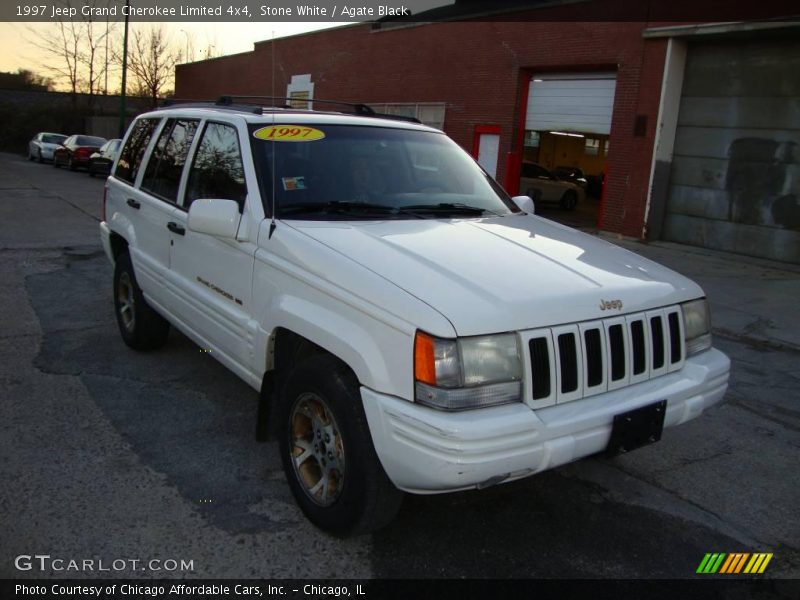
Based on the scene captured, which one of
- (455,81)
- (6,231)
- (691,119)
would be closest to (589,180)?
(455,81)

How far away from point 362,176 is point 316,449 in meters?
1.59

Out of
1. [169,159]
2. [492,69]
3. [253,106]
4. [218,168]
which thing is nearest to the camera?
[218,168]

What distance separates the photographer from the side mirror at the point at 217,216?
11.5 ft

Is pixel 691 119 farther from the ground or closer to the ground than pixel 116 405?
farther from the ground

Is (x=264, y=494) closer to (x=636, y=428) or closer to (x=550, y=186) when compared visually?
(x=636, y=428)

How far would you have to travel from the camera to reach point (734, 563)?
314 centimetres

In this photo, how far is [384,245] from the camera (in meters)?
3.15

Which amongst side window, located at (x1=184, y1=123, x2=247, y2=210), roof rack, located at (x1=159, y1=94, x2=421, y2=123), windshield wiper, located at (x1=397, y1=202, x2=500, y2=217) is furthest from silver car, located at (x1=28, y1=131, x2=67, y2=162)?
windshield wiper, located at (x1=397, y1=202, x2=500, y2=217)

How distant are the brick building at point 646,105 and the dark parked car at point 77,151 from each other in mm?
13678

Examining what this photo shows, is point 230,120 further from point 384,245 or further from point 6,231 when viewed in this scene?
point 6,231

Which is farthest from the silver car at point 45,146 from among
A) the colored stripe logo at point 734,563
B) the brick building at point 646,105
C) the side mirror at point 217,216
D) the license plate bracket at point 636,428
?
the colored stripe logo at point 734,563

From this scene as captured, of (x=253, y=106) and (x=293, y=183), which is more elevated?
(x=253, y=106)

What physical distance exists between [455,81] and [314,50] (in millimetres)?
9036

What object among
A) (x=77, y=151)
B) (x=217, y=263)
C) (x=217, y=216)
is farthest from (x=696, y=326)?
(x=77, y=151)
